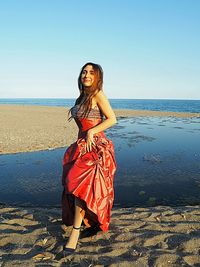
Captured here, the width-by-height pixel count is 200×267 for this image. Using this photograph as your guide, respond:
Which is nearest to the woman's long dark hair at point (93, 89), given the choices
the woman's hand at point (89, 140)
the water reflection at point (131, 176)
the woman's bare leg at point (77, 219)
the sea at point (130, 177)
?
the woman's hand at point (89, 140)

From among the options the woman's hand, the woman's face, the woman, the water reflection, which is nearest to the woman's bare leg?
the woman

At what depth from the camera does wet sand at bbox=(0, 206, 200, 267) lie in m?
4.06

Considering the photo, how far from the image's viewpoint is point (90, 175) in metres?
4.51

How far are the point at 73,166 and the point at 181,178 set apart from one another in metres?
5.75

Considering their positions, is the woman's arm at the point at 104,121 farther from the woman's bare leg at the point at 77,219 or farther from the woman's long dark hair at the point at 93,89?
the woman's bare leg at the point at 77,219

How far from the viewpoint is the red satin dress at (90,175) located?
444 centimetres

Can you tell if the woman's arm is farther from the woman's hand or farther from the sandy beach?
the sandy beach

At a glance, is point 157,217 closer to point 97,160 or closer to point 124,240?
point 124,240

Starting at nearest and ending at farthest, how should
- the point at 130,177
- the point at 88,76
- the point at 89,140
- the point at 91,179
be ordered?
the point at 91,179, the point at 89,140, the point at 88,76, the point at 130,177

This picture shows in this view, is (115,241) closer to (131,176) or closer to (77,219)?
(77,219)

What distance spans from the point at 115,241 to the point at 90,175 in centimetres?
112

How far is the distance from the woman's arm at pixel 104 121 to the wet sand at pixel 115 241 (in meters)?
1.51

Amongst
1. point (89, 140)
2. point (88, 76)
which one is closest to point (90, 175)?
point (89, 140)

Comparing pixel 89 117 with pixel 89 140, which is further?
pixel 89 117
